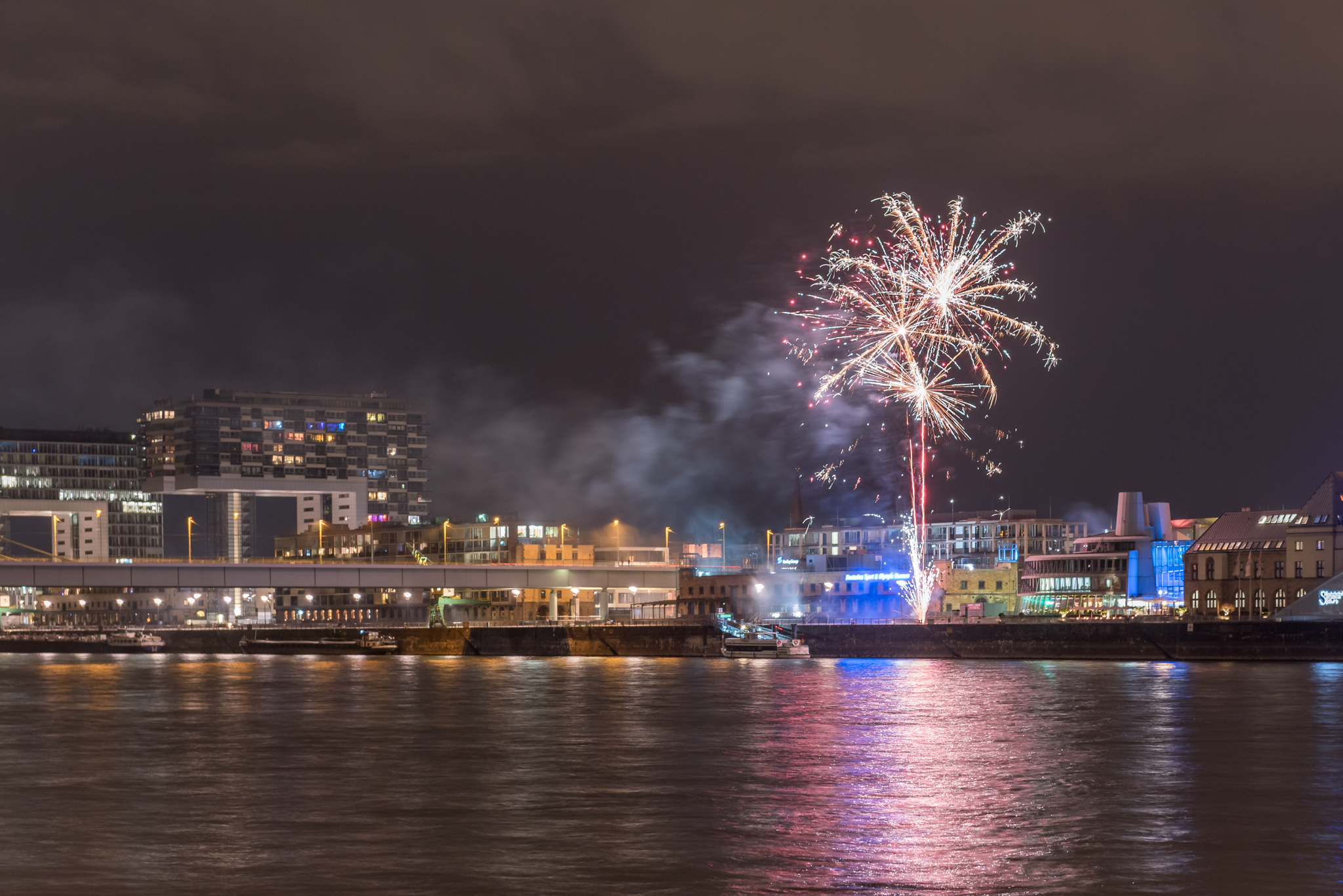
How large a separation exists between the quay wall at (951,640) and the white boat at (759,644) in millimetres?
1016

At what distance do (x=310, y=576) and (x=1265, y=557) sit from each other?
84517 millimetres

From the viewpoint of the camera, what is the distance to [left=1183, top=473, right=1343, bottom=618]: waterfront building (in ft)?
422

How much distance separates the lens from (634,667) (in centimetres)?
11269

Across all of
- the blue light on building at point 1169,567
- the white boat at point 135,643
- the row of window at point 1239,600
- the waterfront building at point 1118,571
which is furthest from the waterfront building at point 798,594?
the white boat at point 135,643

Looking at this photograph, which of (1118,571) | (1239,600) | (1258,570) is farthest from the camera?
(1118,571)

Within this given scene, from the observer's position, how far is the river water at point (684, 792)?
2744 centimetres

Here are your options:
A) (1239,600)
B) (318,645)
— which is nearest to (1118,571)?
(1239,600)

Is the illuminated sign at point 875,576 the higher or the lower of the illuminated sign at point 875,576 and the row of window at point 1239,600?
the higher

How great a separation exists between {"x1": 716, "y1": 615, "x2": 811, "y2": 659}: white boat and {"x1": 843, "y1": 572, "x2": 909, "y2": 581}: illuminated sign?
3616 centimetres

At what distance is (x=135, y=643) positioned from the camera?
558 ft

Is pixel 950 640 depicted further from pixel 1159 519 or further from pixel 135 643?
pixel 135 643

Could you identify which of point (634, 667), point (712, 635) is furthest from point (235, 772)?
point (712, 635)

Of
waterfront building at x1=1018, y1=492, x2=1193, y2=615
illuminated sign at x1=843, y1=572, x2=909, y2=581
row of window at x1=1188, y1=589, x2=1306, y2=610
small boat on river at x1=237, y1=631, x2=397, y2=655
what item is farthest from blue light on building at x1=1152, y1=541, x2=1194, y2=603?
small boat on river at x1=237, y1=631, x2=397, y2=655

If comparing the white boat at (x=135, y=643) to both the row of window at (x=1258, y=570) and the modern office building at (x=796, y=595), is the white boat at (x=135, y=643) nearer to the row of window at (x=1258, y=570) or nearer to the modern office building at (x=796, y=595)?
the modern office building at (x=796, y=595)
